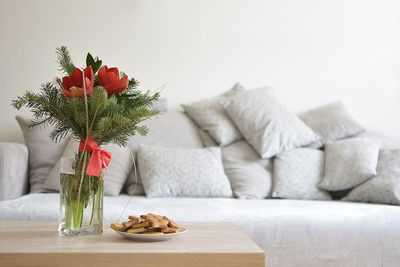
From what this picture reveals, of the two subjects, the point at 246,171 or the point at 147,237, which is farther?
the point at 246,171

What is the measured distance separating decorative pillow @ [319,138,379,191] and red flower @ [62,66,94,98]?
1.83 m

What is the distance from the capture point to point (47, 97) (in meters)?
1.86

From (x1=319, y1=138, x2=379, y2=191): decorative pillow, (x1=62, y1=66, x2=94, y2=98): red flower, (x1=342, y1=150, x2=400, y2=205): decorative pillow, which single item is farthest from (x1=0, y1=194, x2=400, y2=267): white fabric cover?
(x1=62, y1=66, x2=94, y2=98): red flower

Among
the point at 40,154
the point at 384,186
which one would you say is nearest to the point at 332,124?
the point at 384,186

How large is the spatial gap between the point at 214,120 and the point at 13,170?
1.15 m

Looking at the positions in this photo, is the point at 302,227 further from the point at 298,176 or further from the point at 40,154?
the point at 40,154

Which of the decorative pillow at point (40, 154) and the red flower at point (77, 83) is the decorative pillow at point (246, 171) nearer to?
the decorative pillow at point (40, 154)

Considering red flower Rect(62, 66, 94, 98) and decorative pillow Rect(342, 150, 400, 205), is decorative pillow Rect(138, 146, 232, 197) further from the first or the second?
red flower Rect(62, 66, 94, 98)

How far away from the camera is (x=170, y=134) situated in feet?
11.5

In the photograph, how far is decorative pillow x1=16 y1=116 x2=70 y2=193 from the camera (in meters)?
3.29

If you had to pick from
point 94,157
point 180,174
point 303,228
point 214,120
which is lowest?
point 303,228

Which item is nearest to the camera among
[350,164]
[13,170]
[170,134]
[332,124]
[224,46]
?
[13,170]

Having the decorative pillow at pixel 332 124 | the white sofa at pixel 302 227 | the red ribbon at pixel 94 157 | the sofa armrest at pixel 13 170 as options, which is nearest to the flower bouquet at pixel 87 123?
the red ribbon at pixel 94 157

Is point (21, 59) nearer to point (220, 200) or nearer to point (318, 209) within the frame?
point (220, 200)
